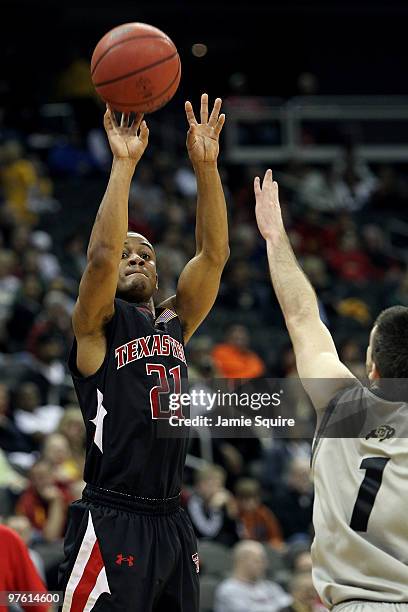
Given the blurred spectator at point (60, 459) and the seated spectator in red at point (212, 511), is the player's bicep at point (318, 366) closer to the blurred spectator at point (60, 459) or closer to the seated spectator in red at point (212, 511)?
the blurred spectator at point (60, 459)

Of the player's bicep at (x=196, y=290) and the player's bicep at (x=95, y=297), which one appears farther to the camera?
the player's bicep at (x=196, y=290)

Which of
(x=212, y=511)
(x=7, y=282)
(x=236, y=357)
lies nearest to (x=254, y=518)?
(x=212, y=511)

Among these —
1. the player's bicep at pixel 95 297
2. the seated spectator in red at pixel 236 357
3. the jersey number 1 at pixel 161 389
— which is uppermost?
the seated spectator in red at pixel 236 357

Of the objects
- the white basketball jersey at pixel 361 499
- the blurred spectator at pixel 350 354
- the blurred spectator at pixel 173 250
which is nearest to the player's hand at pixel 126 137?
the white basketball jersey at pixel 361 499

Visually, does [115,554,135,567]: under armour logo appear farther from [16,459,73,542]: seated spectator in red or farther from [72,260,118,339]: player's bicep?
[16,459,73,542]: seated spectator in red

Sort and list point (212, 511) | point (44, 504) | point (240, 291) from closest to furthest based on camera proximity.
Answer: point (44, 504), point (212, 511), point (240, 291)

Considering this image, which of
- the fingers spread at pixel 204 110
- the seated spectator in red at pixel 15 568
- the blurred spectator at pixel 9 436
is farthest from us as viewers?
the blurred spectator at pixel 9 436

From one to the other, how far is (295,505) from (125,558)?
587 cm

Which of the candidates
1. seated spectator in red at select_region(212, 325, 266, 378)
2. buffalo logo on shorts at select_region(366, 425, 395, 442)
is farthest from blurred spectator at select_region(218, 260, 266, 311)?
A: buffalo logo on shorts at select_region(366, 425, 395, 442)

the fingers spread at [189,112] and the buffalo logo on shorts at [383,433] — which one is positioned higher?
the fingers spread at [189,112]

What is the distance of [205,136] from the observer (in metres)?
5.46

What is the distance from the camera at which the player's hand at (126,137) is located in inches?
194

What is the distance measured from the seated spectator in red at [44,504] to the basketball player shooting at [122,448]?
4.14 m

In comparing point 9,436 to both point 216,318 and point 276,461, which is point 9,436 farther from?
point 216,318
